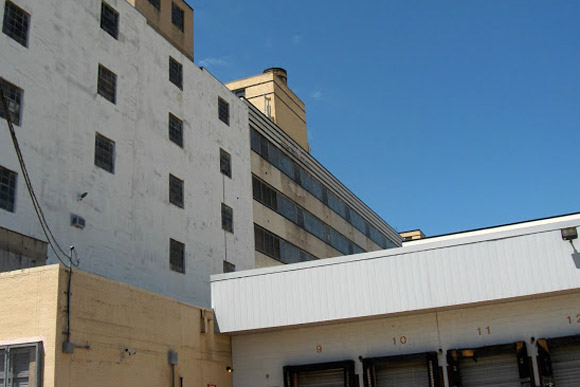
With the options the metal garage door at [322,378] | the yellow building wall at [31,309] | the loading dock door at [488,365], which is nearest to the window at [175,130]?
the metal garage door at [322,378]

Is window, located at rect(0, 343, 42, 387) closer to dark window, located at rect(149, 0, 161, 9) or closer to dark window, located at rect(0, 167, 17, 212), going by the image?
dark window, located at rect(0, 167, 17, 212)

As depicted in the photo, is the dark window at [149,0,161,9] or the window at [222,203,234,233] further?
the window at [222,203,234,233]

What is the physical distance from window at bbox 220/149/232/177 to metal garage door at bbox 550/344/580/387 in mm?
21009

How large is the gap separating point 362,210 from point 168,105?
29197 millimetres

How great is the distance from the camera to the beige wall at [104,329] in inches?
626

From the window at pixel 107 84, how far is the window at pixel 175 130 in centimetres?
412

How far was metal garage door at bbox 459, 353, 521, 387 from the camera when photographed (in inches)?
792

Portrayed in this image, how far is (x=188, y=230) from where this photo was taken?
32.2m

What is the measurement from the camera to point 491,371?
20.4 metres

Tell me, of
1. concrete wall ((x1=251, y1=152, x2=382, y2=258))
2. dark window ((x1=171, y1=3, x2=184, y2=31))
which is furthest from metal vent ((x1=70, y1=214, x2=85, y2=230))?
concrete wall ((x1=251, y1=152, x2=382, y2=258))

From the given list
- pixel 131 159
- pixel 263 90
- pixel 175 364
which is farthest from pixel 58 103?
pixel 263 90

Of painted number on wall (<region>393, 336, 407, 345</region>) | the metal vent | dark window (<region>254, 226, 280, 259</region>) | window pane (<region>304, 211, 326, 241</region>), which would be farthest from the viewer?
window pane (<region>304, 211, 326, 241</region>)

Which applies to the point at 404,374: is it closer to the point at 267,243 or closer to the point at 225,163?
the point at 225,163

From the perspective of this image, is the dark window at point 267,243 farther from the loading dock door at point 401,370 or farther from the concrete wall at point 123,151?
the loading dock door at point 401,370
